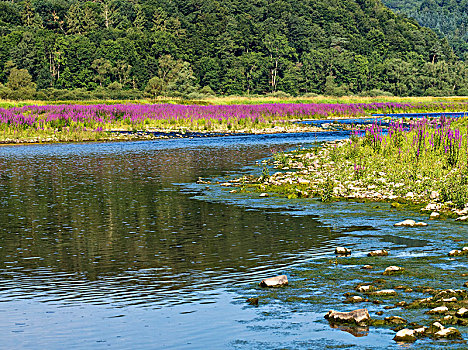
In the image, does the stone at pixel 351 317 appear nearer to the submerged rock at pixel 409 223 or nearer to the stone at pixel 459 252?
the stone at pixel 459 252

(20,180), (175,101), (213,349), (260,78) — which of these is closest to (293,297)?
(213,349)

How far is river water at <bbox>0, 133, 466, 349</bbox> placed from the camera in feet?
31.5

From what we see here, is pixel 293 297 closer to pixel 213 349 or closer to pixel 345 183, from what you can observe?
pixel 213 349

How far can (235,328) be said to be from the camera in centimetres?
974

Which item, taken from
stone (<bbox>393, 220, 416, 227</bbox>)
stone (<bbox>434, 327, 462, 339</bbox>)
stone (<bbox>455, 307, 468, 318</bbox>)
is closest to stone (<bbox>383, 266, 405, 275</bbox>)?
stone (<bbox>455, 307, 468, 318</bbox>)

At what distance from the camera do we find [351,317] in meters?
9.79

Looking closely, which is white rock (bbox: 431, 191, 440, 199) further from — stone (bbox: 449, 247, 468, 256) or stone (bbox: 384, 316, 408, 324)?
stone (bbox: 384, 316, 408, 324)

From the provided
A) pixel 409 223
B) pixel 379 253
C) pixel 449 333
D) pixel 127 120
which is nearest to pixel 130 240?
pixel 379 253

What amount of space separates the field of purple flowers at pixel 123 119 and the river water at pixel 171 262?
25.5 m

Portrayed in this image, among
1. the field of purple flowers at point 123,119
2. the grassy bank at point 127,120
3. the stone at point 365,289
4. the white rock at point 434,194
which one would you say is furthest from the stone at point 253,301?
the field of purple flowers at point 123,119

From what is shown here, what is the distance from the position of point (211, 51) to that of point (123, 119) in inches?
4178

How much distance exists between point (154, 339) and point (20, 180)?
72.4 ft

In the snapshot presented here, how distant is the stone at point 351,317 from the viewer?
31.8ft

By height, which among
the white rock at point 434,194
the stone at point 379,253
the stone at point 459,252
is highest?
the white rock at point 434,194
